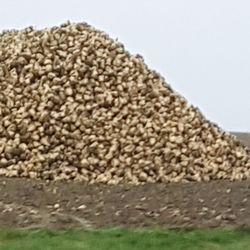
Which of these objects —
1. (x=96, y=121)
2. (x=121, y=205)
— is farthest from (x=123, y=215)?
(x=96, y=121)

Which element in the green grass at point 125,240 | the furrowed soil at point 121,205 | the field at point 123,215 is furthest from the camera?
the furrowed soil at point 121,205

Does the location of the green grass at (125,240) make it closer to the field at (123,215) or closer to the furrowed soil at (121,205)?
the field at (123,215)

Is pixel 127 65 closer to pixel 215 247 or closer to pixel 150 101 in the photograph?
pixel 150 101

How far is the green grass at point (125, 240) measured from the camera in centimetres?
814

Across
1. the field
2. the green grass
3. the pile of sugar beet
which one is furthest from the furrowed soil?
the pile of sugar beet

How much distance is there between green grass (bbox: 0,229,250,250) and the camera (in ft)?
26.7

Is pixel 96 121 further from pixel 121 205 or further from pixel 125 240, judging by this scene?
pixel 125 240

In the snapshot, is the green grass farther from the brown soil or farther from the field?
the brown soil

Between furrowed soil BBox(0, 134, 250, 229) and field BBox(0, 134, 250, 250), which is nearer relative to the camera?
field BBox(0, 134, 250, 250)

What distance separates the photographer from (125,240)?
27.4ft

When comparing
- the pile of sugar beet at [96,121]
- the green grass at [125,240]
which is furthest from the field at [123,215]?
the pile of sugar beet at [96,121]

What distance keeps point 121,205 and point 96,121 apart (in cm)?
241

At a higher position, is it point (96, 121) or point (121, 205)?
point (96, 121)

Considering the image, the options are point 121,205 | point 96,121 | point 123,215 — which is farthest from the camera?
point 96,121
